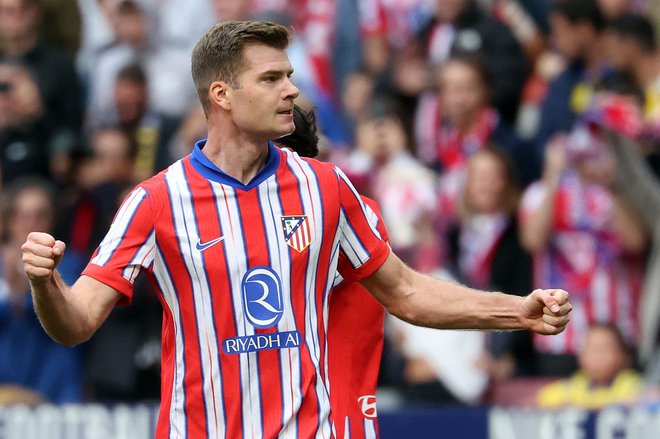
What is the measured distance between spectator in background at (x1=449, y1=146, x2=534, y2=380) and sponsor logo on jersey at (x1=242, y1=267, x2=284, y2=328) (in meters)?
4.21

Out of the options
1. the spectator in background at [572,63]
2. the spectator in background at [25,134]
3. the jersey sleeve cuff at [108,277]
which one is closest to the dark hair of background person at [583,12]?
the spectator in background at [572,63]

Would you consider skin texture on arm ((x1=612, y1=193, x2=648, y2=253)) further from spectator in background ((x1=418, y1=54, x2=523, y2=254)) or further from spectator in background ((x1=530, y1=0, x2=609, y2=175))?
spectator in background ((x1=530, y1=0, x2=609, y2=175))

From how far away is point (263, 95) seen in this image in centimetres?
456

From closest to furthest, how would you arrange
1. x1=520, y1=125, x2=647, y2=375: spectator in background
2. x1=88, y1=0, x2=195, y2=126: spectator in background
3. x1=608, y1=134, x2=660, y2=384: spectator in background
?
x1=608, y1=134, x2=660, y2=384: spectator in background < x1=520, y1=125, x2=647, y2=375: spectator in background < x1=88, y1=0, x2=195, y2=126: spectator in background

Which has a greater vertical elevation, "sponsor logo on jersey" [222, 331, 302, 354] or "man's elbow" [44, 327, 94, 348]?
"man's elbow" [44, 327, 94, 348]

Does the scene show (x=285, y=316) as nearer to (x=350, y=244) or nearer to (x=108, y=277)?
(x=350, y=244)

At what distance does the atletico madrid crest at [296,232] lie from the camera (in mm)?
4570

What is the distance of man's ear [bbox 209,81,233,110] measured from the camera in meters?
4.59

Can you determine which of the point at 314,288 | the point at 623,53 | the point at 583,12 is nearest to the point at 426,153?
the point at 583,12

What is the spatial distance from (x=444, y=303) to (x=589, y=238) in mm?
3973

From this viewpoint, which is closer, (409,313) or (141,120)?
(409,313)

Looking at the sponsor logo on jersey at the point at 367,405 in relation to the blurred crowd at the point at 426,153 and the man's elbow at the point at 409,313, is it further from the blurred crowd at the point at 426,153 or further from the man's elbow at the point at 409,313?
the blurred crowd at the point at 426,153

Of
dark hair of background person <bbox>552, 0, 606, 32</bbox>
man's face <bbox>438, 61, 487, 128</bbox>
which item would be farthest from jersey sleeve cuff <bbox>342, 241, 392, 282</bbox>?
dark hair of background person <bbox>552, 0, 606, 32</bbox>

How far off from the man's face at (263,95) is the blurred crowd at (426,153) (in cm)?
318
